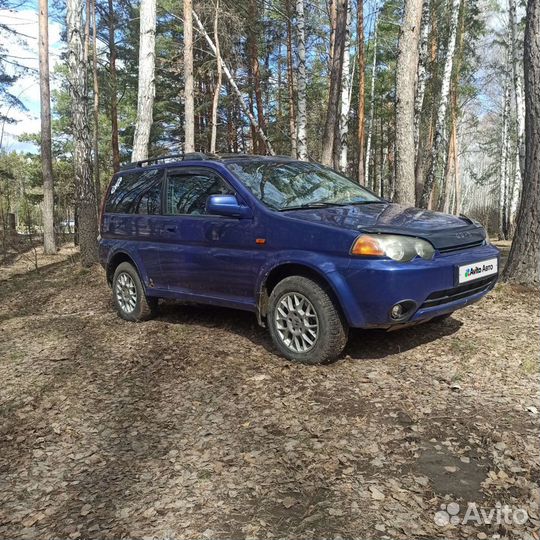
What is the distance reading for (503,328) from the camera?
5023 millimetres

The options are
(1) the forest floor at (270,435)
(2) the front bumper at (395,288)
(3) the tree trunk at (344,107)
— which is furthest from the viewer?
(3) the tree trunk at (344,107)

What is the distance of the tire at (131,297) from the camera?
6059 mm

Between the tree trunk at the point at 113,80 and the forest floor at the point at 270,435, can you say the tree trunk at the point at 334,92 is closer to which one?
the forest floor at the point at 270,435

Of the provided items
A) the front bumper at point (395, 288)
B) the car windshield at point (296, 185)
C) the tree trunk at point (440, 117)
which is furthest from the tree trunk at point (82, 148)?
the tree trunk at point (440, 117)

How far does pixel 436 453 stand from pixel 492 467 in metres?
0.31

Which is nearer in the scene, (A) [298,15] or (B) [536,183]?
(B) [536,183]

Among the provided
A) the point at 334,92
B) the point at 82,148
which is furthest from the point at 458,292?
the point at 334,92

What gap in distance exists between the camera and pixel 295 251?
166 inches

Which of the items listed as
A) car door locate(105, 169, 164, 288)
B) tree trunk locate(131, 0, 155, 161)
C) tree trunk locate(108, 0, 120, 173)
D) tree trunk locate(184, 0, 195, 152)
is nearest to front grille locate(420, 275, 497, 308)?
car door locate(105, 169, 164, 288)

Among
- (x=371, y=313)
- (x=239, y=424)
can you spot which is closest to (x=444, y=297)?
(x=371, y=313)

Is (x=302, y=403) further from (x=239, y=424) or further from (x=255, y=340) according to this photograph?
(x=255, y=340)

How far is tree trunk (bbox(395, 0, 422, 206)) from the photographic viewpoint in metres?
7.47

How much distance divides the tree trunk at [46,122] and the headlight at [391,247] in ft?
51.0

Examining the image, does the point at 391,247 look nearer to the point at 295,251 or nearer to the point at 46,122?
the point at 295,251
